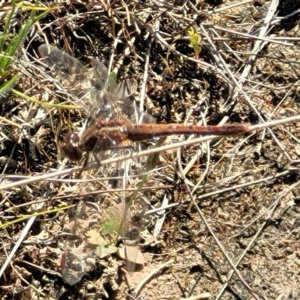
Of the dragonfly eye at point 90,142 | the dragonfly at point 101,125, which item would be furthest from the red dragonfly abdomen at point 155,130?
the dragonfly eye at point 90,142

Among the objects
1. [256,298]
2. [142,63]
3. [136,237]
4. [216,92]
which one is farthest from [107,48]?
[256,298]

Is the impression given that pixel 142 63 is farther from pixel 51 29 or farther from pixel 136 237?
pixel 136 237

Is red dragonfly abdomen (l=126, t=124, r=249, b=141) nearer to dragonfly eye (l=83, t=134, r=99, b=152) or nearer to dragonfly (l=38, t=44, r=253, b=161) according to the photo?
dragonfly (l=38, t=44, r=253, b=161)

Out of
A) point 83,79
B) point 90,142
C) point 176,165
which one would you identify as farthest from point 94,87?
point 176,165

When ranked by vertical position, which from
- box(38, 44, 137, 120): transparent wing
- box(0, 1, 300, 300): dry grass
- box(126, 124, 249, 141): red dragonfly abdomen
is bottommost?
box(0, 1, 300, 300): dry grass

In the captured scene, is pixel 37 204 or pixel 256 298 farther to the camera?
pixel 37 204

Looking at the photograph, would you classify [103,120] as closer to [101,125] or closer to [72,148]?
[101,125]

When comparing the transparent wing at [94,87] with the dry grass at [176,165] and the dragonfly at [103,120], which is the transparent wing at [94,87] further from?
the dry grass at [176,165]

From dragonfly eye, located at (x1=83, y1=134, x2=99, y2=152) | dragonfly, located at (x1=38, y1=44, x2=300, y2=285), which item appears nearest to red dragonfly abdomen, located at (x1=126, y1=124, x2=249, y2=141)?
dragonfly, located at (x1=38, y1=44, x2=300, y2=285)
